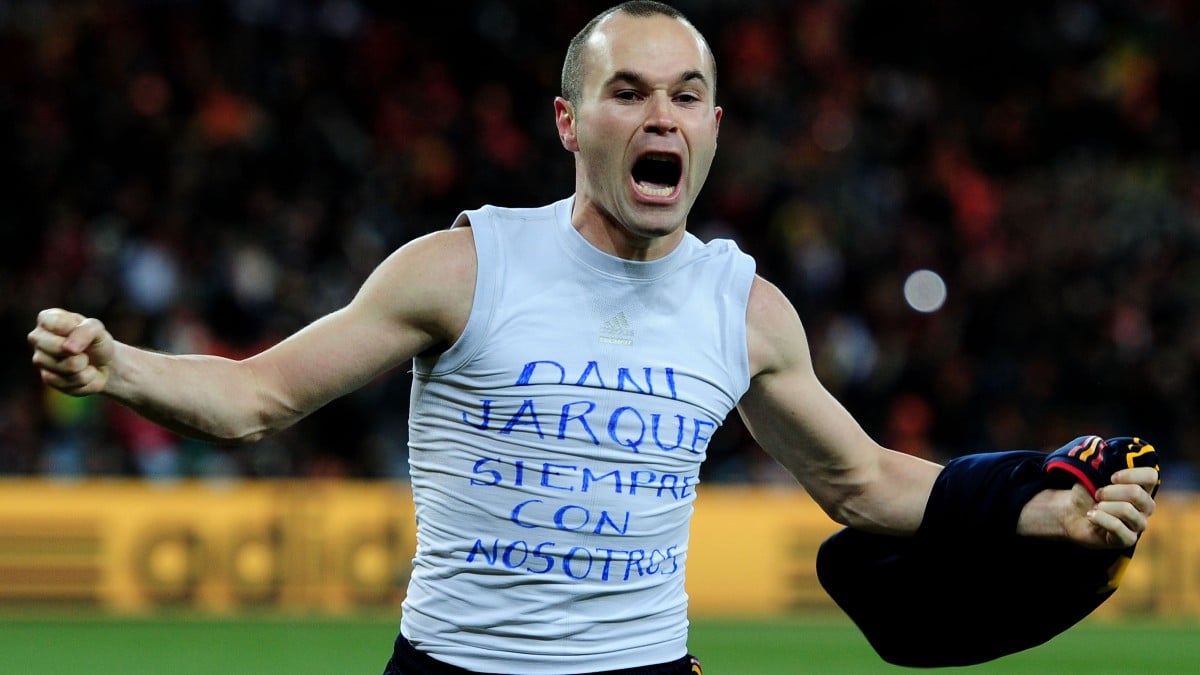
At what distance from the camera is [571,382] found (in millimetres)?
3711

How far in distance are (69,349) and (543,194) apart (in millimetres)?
11977

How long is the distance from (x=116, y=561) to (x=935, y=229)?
7.84 metres

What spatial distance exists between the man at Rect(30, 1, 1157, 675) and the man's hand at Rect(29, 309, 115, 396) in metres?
0.16

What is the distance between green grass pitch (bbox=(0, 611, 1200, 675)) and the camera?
9.98 metres

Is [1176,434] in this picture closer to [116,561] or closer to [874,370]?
[874,370]

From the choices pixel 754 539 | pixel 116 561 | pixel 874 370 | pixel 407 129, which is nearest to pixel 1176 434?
pixel 874 370

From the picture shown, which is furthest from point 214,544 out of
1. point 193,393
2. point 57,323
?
point 57,323

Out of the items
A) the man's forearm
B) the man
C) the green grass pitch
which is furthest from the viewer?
the green grass pitch

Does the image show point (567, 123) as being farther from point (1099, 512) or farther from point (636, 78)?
point (1099, 512)

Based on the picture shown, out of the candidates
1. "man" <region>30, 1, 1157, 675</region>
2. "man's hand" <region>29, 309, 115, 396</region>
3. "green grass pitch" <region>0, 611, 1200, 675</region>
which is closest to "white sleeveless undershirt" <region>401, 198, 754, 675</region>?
"man" <region>30, 1, 1157, 675</region>

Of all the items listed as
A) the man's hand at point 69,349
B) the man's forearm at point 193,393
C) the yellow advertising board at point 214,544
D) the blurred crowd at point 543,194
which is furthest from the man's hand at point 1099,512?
the blurred crowd at point 543,194

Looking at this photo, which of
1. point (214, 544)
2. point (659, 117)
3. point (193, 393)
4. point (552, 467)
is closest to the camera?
point (193, 393)

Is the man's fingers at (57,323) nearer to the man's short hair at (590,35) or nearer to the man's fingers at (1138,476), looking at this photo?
the man's short hair at (590,35)

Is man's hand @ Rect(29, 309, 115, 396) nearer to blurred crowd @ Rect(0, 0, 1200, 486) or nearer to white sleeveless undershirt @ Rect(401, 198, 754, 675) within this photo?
white sleeveless undershirt @ Rect(401, 198, 754, 675)
